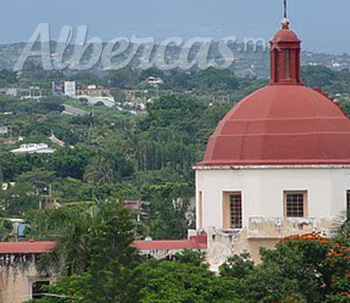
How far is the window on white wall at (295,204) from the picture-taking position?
41.4 metres

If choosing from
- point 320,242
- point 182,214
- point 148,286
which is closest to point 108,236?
point 148,286

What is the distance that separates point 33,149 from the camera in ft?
446

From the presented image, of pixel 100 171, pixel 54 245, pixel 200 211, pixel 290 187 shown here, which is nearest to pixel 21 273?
pixel 54 245

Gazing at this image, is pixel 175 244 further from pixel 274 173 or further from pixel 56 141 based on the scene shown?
pixel 56 141

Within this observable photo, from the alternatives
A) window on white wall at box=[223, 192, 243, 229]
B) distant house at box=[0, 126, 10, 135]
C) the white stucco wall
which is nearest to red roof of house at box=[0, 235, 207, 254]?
window on white wall at box=[223, 192, 243, 229]

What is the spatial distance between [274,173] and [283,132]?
1.18m

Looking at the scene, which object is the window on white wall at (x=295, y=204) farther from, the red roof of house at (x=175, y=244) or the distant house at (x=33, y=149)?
the distant house at (x=33, y=149)

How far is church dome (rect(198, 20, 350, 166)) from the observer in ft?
136

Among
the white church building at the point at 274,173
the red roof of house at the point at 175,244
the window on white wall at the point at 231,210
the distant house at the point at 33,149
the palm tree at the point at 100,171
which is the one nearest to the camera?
the white church building at the point at 274,173

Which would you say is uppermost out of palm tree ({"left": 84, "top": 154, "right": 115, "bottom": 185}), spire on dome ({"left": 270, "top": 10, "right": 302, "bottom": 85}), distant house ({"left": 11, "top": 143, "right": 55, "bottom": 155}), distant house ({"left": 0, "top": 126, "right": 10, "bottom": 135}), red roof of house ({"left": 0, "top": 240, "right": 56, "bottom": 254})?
distant house ({"left": 0, "top": 126, "right": 10, "bottom": 135})

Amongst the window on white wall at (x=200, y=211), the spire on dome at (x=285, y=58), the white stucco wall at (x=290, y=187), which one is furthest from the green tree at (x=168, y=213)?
the white stucco wall at (x=290, y=187)

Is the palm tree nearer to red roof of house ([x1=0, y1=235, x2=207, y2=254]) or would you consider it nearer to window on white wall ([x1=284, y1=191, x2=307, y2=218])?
red roof of house ([x1=0, y1=235, x2=207, y2=254])

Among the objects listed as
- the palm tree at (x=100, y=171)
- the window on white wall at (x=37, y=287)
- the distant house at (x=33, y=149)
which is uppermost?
the distant house at (x=33, y=149)

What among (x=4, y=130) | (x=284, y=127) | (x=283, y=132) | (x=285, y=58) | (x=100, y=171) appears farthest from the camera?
(x=4, y=130)
